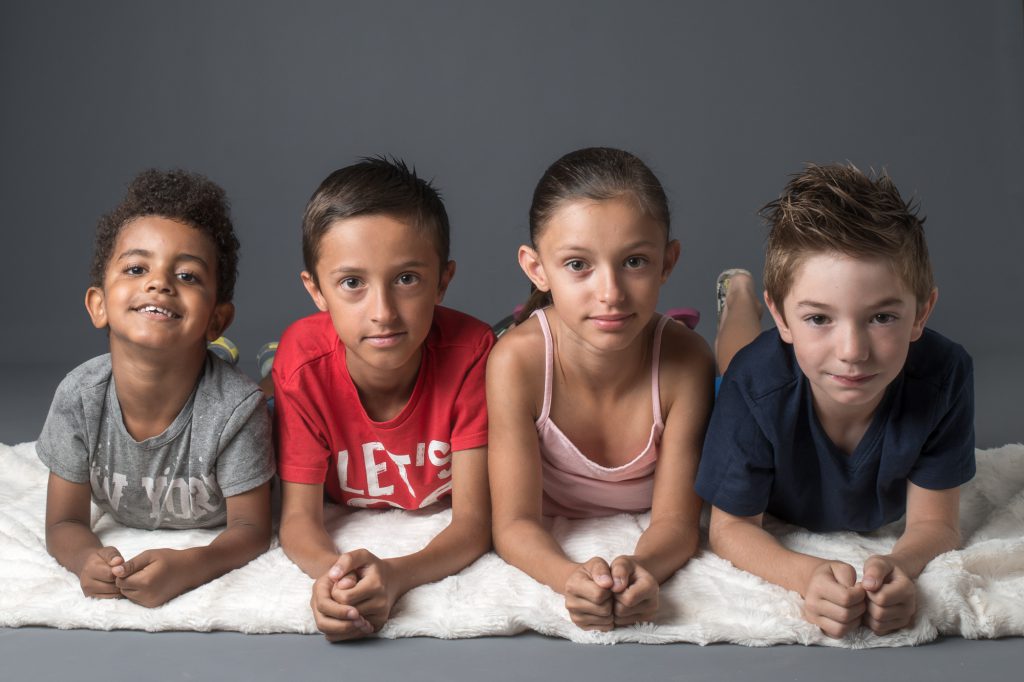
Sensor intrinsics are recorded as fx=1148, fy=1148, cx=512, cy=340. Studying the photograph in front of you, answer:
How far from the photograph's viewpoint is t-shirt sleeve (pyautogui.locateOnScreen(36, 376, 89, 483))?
239 centimetres

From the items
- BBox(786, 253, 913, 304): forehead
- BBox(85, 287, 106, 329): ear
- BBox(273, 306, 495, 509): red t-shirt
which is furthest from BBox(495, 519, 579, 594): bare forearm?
BBox(85, 287, 106, 329): ear

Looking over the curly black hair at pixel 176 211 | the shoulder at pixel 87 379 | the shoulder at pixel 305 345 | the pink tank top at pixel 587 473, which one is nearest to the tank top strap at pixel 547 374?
the pink tank top at pixel 587 473

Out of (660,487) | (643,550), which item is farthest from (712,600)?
(660,487)

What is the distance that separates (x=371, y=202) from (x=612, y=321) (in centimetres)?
54

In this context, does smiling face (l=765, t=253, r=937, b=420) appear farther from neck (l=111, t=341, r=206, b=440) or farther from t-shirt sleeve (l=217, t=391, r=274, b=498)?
neck (l=111, t=341, r=206, b=440)

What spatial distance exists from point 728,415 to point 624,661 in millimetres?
589

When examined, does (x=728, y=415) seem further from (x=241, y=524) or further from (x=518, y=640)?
(x=241, y=524)

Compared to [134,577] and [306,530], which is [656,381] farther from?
[134,577]

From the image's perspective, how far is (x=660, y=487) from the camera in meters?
2.42

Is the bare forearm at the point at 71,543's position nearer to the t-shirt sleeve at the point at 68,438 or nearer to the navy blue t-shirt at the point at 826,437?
the t-shirt sleeve at the point at 68,438

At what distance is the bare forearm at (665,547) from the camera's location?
2.22 m

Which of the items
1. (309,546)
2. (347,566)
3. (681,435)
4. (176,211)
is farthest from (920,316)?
(176,211)

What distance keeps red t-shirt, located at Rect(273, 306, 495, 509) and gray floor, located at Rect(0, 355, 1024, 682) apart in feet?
1.70

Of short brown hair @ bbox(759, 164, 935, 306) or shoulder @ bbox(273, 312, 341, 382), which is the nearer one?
short brown hair @ bbox(759, 164, 935, 306)
